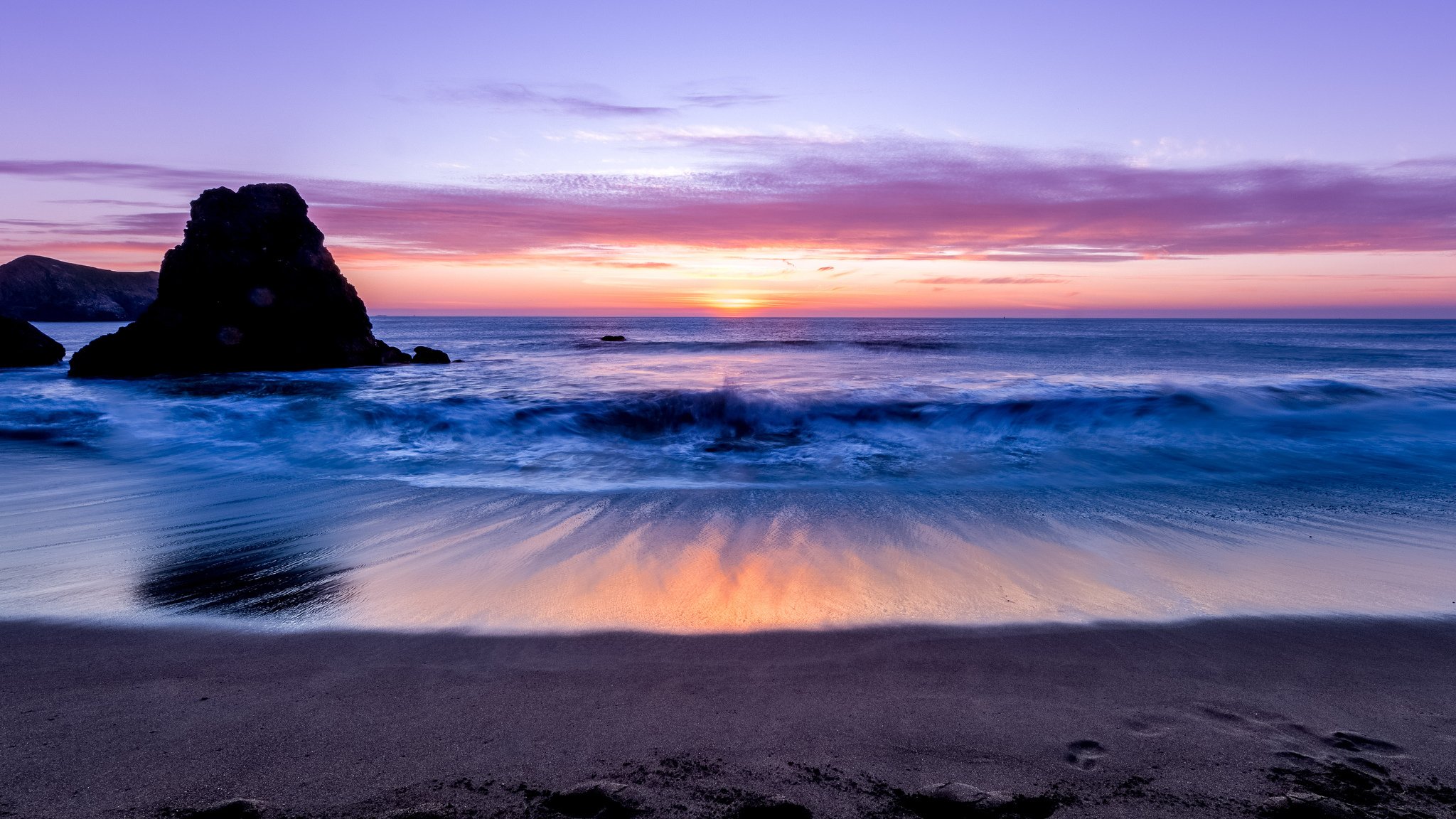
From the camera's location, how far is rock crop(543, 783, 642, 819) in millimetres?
1999

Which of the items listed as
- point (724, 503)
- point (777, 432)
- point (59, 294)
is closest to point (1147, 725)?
point (724, 503)

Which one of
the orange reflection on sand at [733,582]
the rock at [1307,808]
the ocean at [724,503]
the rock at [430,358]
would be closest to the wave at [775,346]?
the rock at [430,358]

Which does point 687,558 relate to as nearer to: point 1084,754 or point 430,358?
point 1084,754

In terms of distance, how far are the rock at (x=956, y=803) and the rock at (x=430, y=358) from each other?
23.5 m

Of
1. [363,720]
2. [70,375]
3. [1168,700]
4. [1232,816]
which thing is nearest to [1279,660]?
[1168,700]

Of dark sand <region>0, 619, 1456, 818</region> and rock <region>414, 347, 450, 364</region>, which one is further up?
rock <region>414, 347, 450, 364</region>

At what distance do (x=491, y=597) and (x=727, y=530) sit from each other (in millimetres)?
2014

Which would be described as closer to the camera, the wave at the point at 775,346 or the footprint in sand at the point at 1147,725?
the footprint in sand at the point at 1147,725

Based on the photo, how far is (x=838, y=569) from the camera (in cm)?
440

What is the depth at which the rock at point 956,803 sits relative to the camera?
200 cm

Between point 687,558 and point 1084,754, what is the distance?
9.06 ft

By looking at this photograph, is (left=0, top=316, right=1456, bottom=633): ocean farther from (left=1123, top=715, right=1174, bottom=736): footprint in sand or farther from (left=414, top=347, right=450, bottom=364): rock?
(left=414, top=347, right=450, bottom=364): rock

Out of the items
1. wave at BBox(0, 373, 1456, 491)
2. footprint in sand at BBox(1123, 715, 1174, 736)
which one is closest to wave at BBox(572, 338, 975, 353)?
wave at BBox(0, 373, 1456, 491)

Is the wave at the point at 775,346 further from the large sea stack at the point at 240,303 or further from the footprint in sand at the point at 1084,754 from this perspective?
the footprint in sand at the point at 1084,754
